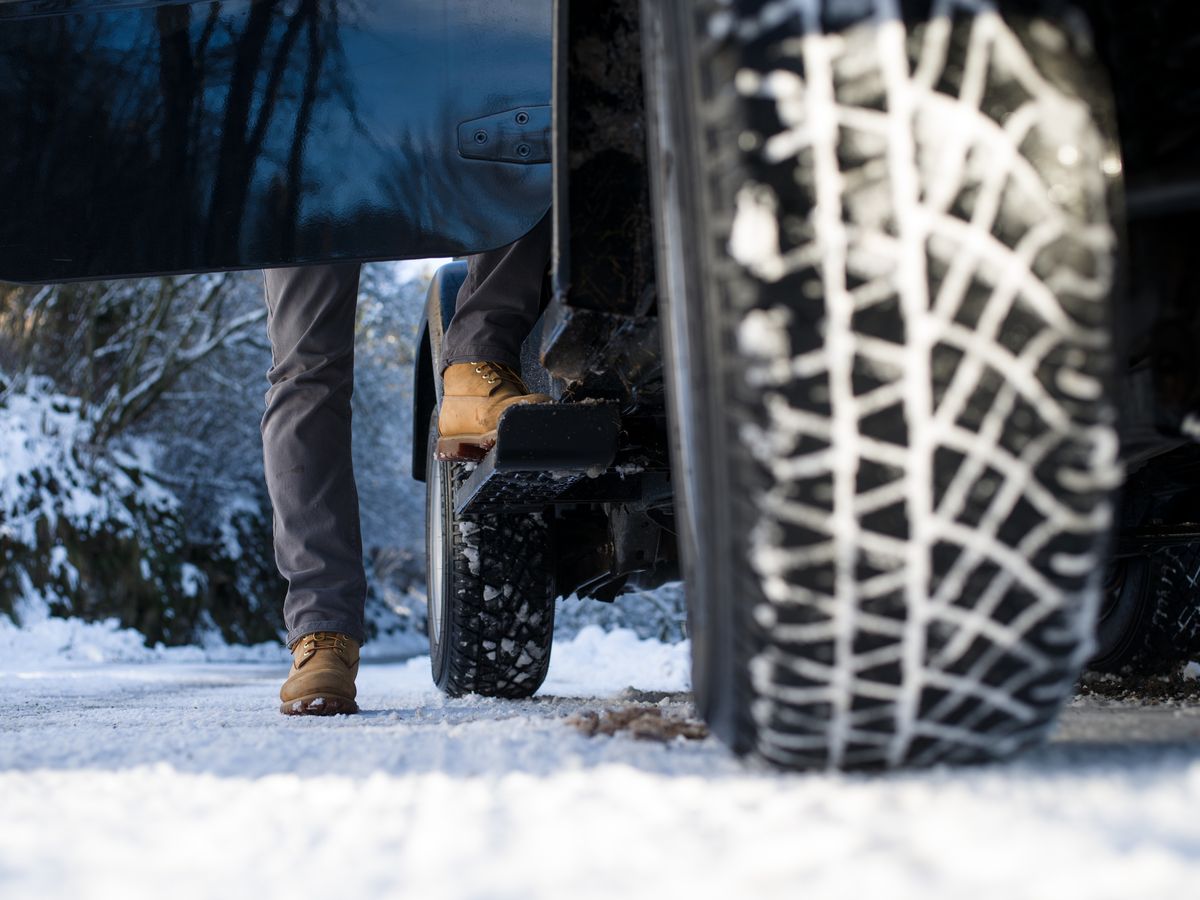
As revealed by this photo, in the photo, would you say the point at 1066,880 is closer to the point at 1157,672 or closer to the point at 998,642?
the point at 998,642

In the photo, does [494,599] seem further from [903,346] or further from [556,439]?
[903,346]

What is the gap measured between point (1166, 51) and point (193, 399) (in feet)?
47.5

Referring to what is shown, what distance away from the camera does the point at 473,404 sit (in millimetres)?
1867

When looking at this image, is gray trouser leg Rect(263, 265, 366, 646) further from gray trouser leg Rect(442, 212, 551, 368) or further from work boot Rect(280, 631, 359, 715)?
gray trouser leg Rect(442, 212, 551, 368)

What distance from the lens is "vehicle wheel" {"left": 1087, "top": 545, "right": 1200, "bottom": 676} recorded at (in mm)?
2172

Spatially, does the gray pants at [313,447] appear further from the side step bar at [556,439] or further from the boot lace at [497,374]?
the side step bar at [556,439]

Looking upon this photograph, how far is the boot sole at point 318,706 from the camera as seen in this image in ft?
6.49

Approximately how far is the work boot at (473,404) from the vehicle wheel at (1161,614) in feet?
4.19

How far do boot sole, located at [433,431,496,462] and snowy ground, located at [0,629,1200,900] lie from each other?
72 centimetres

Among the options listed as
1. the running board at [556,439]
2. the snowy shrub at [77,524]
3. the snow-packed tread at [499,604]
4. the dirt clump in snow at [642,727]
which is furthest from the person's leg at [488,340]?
the snowy shrub at [77,524]

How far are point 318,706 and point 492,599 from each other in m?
0.49

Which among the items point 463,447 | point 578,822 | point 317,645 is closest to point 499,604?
point 317,645

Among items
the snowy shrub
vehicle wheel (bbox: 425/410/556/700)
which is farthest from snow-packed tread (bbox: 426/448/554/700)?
the snowy shrub

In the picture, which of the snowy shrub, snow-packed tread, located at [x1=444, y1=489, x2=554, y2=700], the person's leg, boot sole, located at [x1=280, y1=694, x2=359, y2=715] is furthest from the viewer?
the snowy shrub
